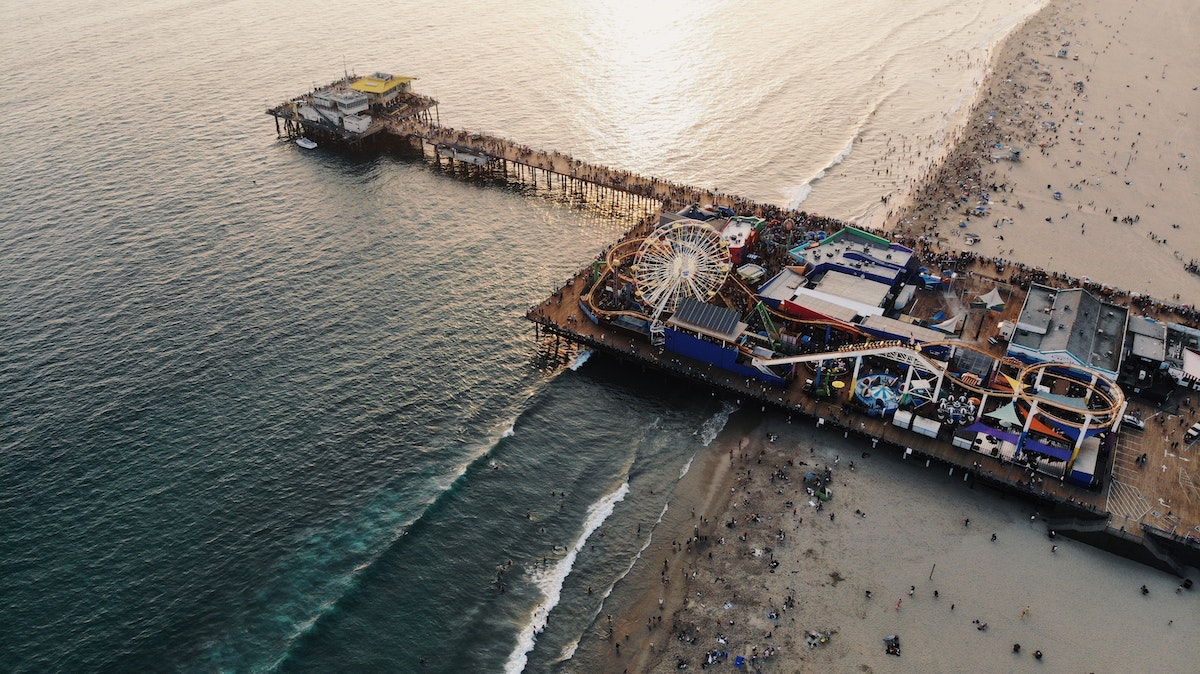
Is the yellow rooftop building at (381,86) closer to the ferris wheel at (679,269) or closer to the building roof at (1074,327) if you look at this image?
the ferris wheel at (679,269)

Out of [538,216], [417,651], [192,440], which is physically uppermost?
[538,216]

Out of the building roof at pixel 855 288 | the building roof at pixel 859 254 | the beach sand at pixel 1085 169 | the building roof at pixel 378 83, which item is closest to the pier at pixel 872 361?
the building roof at pixel 859 254

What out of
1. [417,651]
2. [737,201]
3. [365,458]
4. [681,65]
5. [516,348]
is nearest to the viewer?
[417,651]

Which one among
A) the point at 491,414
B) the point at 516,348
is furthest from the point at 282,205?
the point at 491,414

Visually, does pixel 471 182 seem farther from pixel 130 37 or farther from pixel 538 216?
pixel 130 37

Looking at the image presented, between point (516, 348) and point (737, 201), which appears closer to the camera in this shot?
point (516, 348)

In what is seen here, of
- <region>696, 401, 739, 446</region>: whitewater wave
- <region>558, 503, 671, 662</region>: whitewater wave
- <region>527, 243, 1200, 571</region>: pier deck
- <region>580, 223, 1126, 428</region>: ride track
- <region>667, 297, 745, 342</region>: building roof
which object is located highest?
<region>667, 297, 745, 342</region>: building roof

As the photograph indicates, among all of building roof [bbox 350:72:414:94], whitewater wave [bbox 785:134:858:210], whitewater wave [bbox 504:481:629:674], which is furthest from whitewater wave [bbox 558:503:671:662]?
building roof [bbox 350:72:414:94]

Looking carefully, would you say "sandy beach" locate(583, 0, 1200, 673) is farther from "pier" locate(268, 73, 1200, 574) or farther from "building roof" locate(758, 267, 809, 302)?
"building roof" locate(758, 267, 809, 302)
